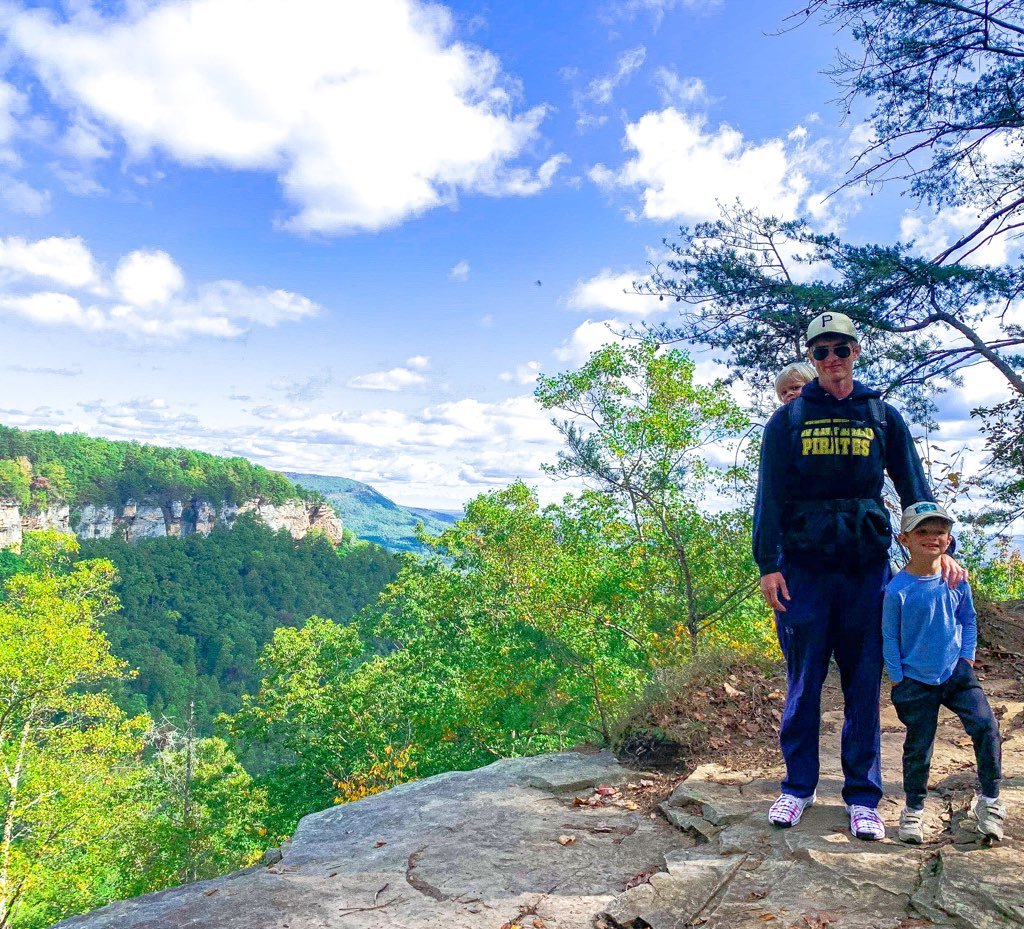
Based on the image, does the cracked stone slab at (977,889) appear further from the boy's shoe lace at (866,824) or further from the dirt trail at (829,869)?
the boy's shoe lace at (866,824)

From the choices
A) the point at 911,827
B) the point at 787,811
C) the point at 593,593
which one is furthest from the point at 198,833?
the point at 911,827

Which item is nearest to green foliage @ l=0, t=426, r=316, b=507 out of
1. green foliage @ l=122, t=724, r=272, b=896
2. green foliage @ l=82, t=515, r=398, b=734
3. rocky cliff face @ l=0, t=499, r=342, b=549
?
rocky cliff face @ l=0, t=499, r=342, b=549

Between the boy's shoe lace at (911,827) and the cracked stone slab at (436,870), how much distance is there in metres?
0.99

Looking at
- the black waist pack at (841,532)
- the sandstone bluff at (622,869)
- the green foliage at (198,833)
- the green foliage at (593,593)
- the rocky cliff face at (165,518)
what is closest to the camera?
the sandstone bluff at (622,869)

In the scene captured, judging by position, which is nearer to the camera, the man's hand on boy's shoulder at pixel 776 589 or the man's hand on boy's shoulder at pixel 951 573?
the man's hand on boy's shoulder at pixel 951 573

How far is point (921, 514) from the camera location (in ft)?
9.86

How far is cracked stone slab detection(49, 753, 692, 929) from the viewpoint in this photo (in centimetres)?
287

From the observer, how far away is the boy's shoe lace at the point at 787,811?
322 centimetres

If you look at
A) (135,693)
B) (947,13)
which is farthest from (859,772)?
(135,693)

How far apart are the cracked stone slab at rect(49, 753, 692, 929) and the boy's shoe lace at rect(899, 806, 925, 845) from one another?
0.99 meters

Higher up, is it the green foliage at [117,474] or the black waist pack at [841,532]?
the green foliage at [117,474]

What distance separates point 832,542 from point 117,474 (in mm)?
153567

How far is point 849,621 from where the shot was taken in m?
3.28

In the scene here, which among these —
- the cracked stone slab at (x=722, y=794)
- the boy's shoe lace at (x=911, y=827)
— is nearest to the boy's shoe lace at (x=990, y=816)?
the boy's shoe lace at (x=911, y=827)
